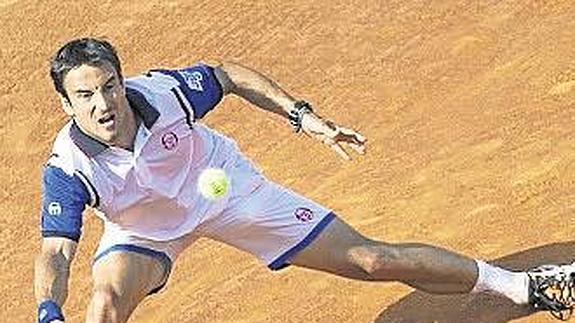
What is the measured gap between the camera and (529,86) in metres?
8.81

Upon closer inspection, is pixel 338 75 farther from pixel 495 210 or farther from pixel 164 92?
pixel 164 92

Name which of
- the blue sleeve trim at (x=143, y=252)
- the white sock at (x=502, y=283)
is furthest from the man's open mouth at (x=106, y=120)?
the white sock at (x=502, y=283)

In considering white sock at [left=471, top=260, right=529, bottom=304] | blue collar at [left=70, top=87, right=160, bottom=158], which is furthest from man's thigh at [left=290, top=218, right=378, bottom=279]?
blue collar at [left=70, top=87, right=160, bottom=158]

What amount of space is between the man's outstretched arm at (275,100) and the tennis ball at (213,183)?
353 millimetres

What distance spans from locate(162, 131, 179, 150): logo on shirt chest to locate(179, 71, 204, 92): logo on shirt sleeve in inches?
9.5

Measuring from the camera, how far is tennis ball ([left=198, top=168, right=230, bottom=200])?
5.85 metres

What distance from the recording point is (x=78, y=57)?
5.31m

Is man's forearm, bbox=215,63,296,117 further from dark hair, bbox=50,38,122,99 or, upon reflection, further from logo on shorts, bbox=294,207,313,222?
dark hair, bbox=50,38,122,99

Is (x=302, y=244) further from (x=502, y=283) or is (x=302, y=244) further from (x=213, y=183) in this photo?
(x=502, y=283)

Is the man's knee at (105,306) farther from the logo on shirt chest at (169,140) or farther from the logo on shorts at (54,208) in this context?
the logo on shirt chest at (169,140)

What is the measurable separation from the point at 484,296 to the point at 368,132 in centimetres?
256

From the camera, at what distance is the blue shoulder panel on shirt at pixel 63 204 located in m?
5.35

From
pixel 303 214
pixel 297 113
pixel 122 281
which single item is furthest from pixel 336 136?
pixel 122 281

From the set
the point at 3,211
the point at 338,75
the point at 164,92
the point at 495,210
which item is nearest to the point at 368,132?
the point at 338,75
